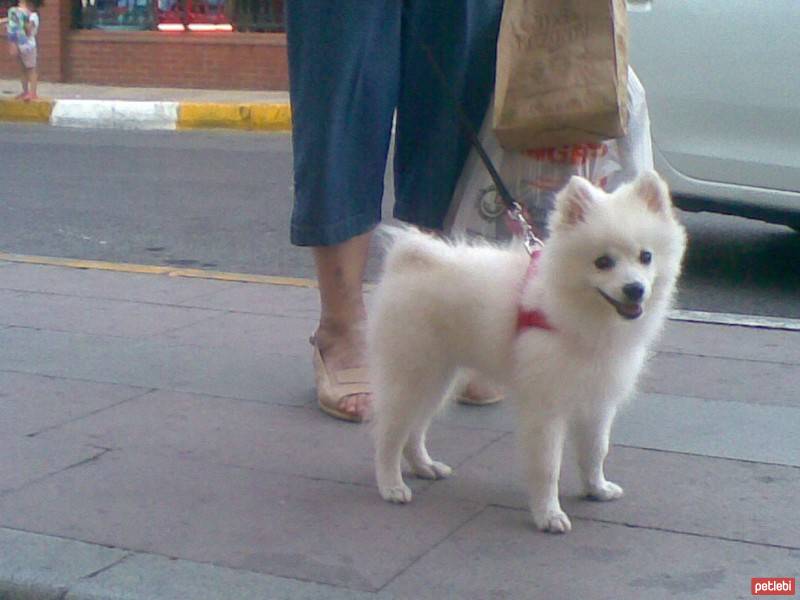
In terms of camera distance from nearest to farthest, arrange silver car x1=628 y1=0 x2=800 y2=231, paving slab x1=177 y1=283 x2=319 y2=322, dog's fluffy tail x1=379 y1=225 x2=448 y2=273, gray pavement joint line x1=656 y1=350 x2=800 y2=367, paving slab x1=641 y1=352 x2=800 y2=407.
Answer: dog's fluffy tail x1=379 y1=225 x2=448 y2=273 < paving slab x1=641 y1=352 x2=800 y2=407 < gray pavement joint line x1=656 y1=350 x2=800 y2=367 < paving slab x1=177 y1=283 x2=319 y2=322 < silver car x1=628 y1=0 x2=800 y2=231

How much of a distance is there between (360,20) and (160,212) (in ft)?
17.6

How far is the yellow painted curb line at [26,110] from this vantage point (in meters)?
17.7

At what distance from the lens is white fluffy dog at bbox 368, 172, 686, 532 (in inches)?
128

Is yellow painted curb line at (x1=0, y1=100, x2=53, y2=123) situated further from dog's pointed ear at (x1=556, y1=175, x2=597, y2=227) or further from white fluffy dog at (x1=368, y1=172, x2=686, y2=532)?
dog's pointed ear at (x1=556, y1=175, x2=597, y2=227)

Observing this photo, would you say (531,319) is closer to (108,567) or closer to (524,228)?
(524,228)

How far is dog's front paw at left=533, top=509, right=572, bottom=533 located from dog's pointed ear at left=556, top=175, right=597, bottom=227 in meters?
0.76

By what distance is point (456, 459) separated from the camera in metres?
4.05

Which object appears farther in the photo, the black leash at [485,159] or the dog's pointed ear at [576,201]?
the black leash at [485,159]

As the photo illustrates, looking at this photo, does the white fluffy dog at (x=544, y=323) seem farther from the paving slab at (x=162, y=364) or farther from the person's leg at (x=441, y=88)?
the paving slab at (x=162, y=364)

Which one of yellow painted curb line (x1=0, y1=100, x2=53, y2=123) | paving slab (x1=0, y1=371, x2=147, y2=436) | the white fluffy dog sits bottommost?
yellow painted curb line (x1=0, y1=100, x2=53, y2=123)

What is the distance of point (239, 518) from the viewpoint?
140 inches

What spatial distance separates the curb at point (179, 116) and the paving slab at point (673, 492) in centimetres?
1271

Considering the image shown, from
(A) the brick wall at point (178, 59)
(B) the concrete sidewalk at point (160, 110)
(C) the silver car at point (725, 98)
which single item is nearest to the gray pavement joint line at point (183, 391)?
(C) the silver car at point (725, 98)

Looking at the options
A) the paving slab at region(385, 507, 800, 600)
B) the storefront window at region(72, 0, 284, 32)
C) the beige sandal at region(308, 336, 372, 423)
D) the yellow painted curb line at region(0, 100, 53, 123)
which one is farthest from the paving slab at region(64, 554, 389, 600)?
the storefront window at region(72, 0, 284, 32)
